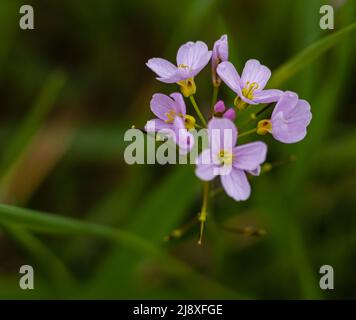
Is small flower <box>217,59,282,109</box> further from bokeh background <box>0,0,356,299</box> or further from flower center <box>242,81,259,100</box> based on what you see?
bokeh background <box>0,0,356,299</box>

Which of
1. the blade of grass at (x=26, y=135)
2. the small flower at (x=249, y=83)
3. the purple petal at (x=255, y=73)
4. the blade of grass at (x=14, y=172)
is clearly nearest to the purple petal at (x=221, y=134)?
the small flower at (x=249, y=83)

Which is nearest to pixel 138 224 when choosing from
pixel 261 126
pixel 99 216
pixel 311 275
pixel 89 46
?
pixel 99 216

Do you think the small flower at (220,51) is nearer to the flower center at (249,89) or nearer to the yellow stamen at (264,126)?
the flower center at (249,89)

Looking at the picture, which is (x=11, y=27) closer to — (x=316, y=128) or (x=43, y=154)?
(x=43, y=154)

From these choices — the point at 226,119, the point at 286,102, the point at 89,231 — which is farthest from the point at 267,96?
the point at 89,231

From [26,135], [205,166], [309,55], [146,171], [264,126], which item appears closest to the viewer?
[205,166]

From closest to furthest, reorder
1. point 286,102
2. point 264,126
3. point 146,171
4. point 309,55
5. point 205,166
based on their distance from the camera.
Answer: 1. point 205,166
2. point 286,102
3. point 264,126
4. point 309,55
5. point 146,171

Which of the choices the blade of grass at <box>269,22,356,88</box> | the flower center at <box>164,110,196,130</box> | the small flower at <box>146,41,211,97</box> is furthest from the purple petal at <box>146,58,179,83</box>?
the blade of grass at <box>269,22,356,88</box>

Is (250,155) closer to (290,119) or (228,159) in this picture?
(228,159)
